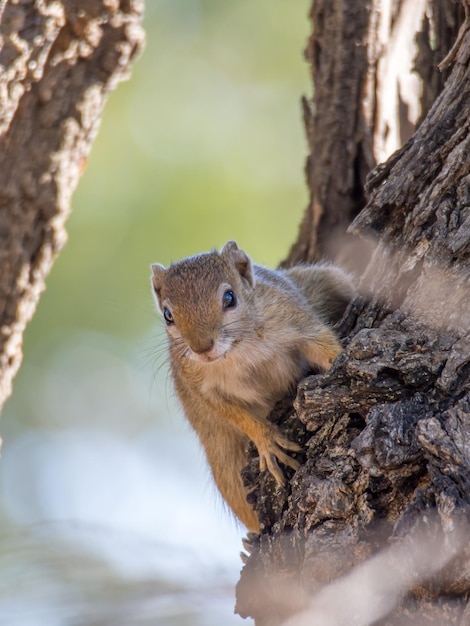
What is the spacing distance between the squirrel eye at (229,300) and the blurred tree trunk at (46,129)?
85cm

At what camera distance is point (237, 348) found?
3742 mm

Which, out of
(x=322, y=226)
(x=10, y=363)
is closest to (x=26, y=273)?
(x=10, y=363)

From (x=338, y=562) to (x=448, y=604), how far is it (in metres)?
0.35

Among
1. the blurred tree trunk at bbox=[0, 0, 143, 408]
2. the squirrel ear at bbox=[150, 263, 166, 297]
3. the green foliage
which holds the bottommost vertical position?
the squirrel ear at bbox=[150, 263, 166, 297]

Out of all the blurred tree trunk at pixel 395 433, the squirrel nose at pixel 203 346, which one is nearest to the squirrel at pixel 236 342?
the squirrel nose at pixel 203 346

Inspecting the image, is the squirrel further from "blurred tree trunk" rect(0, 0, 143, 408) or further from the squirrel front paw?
"blurred tree trunk" rect(0, 0, 143, 408)

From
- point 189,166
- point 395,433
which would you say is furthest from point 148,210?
point 395,433

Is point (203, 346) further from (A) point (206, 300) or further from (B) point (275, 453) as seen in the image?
(B) point (275, 453)

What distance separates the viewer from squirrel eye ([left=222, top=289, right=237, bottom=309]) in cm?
372

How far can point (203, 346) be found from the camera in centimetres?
347

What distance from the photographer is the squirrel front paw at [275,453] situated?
3.00m

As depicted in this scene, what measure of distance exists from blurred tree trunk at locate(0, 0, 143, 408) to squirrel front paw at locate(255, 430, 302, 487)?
51.7 inches

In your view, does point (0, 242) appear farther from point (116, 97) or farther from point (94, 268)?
point (116, 97)

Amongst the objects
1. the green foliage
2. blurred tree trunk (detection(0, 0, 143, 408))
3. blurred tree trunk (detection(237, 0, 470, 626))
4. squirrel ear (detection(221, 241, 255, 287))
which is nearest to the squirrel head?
squirrel ear (detection(221, 241, 255, 287))
